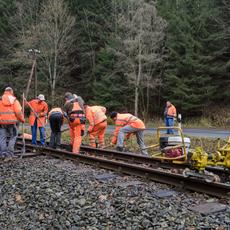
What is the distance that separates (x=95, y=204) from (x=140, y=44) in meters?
27.2

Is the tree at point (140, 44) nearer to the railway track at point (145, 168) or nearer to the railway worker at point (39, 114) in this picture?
the railway worker at point (39, 114)

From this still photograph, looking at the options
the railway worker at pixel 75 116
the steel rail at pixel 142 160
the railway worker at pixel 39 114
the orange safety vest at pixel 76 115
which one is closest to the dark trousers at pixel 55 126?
the railway worker at pixel 75 116

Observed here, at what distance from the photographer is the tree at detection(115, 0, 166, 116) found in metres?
31.3

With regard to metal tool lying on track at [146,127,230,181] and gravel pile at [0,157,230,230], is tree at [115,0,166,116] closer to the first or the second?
metal tool lying on track at [146,127,230,181]

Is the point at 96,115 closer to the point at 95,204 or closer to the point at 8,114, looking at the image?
the point at 8,114

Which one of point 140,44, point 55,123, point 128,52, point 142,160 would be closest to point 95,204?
point 142,160

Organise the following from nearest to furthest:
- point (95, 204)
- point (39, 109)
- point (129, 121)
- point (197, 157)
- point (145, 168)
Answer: point (95, 204)
point (197, 157)
point (145, 168)
point (129, 121)
point (39, 109)

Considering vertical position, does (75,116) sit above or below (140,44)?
below

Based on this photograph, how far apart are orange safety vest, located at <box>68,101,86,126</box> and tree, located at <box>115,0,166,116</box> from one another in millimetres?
21025

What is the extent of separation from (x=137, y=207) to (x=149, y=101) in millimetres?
30545

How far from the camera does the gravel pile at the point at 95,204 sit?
4633 mm

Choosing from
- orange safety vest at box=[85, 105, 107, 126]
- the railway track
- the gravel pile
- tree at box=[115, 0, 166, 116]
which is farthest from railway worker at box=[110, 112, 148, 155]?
tree at box=[115, 0, 166, 116]

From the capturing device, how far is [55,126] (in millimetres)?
11047

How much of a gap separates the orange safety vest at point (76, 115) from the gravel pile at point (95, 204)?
288 cm
